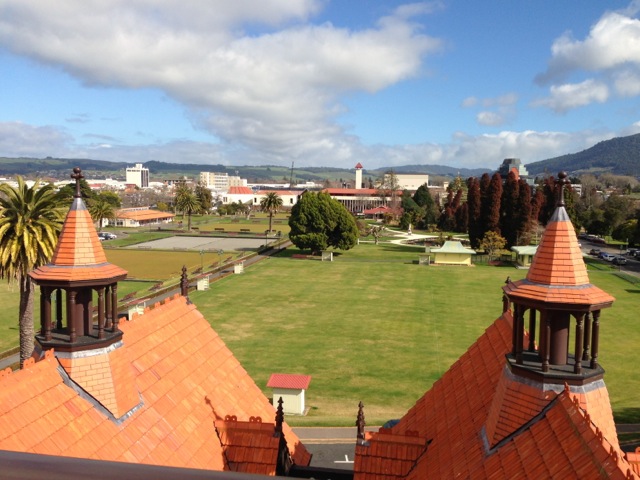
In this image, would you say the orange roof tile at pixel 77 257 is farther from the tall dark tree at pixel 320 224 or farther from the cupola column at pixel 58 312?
the tall dark tree at pixel 320 224

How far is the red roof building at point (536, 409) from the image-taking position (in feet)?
31.2

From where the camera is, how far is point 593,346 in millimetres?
11641

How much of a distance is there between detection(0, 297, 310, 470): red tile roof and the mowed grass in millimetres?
12294

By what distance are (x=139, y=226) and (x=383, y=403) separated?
402 feet

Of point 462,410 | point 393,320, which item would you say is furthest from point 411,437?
point 393,320

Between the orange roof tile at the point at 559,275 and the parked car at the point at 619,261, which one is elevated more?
the orange roof tile at the point at 559,275

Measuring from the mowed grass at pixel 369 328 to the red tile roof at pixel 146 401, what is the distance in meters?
12.3

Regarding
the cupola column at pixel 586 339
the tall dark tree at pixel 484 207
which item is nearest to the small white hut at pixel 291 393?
the cupola column at pixel 586 339

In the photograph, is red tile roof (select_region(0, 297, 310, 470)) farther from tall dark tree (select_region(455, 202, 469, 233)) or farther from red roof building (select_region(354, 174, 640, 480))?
tall dark tree (select_region(455, 202, 469, 233))

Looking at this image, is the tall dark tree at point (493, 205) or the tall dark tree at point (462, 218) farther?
the tall dark tree at point (462, 218)

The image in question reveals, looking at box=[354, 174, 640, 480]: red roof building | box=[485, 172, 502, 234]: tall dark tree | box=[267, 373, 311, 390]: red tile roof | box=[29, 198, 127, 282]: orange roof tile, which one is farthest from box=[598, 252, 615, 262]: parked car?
box=[29, 198, 127, 282]: orange roof tile

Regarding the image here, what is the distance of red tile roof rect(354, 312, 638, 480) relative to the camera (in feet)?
29.2

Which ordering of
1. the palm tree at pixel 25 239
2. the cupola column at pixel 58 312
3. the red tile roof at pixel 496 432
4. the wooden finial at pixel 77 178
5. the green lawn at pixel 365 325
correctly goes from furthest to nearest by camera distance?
the green lawn at pixel 365 325 < the palm tree at pixel 25 239 < the cupola column at pixel 58 312 < the wooden finial at pixel 77 178 < the red tile roof at pixel 496 432

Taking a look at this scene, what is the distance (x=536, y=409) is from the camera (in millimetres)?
11156
